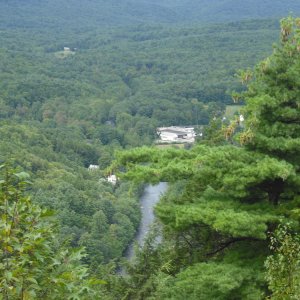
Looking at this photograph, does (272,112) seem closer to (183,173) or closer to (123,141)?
(183,173)

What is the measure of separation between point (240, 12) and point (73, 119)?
114290 millimetres

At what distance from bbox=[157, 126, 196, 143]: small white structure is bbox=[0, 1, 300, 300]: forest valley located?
1.30 m

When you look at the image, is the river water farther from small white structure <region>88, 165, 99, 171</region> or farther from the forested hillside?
the forested hillside

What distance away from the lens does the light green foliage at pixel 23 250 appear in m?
3.74

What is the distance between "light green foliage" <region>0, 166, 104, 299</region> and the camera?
374cm

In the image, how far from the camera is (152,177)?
26.7 feet

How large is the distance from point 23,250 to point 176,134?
57.5 m

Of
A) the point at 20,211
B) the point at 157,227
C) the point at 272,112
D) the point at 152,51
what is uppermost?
the point at 20,211

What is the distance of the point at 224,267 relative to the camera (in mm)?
7461

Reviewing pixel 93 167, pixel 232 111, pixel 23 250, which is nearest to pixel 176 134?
pixel 232 111

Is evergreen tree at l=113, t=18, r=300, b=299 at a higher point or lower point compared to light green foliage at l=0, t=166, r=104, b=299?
lower

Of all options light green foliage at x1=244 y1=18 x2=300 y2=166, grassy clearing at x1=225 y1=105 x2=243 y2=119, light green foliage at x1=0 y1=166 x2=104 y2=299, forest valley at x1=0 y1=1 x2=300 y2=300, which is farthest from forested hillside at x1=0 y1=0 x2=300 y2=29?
light green foliage at x1=0 y1=166 x2=104 y2=299

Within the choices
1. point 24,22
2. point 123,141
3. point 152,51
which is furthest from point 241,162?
point 24,22

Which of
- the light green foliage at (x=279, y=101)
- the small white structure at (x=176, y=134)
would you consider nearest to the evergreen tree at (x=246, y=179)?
the light green foliage at (x=279, y=101)
